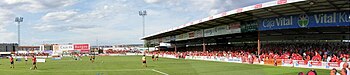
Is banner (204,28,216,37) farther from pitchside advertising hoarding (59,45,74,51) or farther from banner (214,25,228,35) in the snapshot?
pitchside advertising hoarding (59,45,74,51)

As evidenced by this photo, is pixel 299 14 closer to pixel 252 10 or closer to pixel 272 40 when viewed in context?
pixel 252 10

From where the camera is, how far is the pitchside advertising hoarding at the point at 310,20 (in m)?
29.9

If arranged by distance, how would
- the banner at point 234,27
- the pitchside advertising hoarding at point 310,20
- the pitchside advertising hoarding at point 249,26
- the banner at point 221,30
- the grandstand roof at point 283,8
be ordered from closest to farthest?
the grandstand roof at point 283,8 < the pitchside advertising hoarding at point 310,20 < the pitchside advertising hoarding at point 249,26 < the banner at point 234,27 < the banner at point 221,30

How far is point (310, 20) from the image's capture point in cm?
3234

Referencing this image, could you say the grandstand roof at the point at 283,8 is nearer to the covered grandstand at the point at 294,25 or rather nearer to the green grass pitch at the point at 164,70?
the covered grandstand at the point at 294,25

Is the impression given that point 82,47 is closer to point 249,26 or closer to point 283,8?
point 249,26

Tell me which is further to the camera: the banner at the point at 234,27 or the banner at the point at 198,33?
the banner at the point at 198,33

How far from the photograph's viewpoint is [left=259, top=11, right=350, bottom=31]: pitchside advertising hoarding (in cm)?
2989

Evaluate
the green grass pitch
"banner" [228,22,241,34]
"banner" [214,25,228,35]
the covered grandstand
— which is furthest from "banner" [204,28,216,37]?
the green grass pitch

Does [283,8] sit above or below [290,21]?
above

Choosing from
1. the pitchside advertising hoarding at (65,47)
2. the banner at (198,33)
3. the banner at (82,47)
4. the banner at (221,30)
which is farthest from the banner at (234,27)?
the pitchside advertising hoarding at (65,47)

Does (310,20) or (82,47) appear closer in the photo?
(310,20)

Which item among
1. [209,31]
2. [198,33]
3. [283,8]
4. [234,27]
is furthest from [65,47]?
[283,8]

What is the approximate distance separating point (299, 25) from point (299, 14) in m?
1.08
